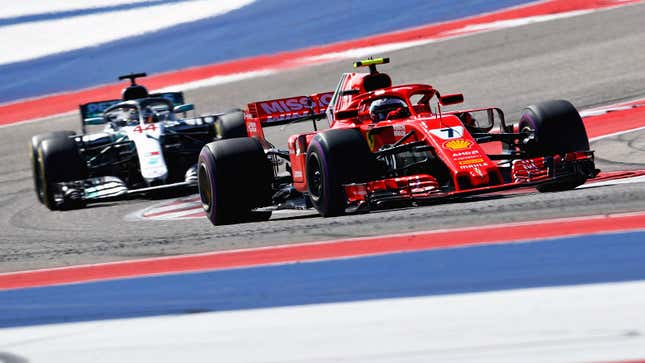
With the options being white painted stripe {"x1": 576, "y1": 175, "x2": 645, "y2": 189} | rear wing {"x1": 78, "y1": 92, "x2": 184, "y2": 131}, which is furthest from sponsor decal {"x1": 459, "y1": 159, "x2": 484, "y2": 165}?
rear wing {"x1": 78, "y1": 92, "x2": 184, "y2": 131}

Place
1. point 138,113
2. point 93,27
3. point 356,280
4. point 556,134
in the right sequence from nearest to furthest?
point 356,280, point 556,134, point 138,113, point 93,27

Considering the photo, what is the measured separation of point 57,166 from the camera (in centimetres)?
1417

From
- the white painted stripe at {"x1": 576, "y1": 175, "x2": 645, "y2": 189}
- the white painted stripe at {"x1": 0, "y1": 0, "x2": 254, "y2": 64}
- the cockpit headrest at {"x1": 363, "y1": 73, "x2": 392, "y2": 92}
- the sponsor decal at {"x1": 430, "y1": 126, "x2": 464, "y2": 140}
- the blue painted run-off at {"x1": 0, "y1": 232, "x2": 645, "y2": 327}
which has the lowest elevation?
the white painted stripe at {"x1": 576, "y1": 175, "x2": 645, "y2": 189}

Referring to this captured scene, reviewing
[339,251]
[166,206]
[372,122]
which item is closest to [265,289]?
[339,251]

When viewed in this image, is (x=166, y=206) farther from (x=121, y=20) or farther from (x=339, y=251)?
(x=121, y=20)

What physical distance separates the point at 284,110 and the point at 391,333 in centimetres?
650

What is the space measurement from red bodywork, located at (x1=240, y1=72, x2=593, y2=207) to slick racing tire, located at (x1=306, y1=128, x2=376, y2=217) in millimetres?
92

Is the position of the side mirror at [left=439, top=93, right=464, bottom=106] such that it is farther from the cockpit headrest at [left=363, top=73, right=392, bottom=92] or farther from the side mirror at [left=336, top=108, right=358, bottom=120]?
the side mirror at [left=336, top=108, right=358, bottom=120]

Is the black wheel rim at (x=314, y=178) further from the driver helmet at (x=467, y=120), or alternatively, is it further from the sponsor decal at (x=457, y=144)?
the driver helmet at (x=467, y=120)

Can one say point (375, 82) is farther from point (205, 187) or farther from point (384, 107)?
point (205, 187)

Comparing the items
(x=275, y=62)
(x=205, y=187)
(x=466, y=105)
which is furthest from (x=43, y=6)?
(x=205, y=187)

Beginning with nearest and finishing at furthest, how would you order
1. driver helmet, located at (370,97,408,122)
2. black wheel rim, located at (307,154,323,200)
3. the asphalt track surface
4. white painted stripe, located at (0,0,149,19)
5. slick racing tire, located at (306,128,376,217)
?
the asphalt track surface, slick racing tire, located at (306,128,376,217), black wheel rim, located at (307,154,323,200), driver helmet, located at (370,97,408,122), white painted stripe, located at (0,0,149,19)

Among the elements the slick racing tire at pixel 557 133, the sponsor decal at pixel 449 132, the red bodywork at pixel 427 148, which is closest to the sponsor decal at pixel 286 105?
the red bodywork at pixel 427 148

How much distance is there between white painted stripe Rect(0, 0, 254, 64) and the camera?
28500mm
